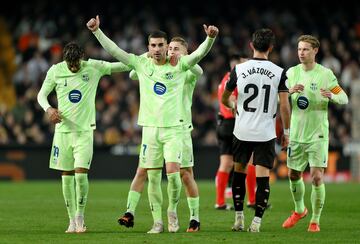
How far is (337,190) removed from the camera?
70.4 ft

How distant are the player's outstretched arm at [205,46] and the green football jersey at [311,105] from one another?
1.63 metres

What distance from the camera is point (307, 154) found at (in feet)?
42.5

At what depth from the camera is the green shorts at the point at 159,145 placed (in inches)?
472

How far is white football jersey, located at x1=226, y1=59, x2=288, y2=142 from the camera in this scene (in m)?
11.9

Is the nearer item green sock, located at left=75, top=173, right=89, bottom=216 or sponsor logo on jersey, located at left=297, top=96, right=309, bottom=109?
green sock, located at left=75, top=173, right=89, bottom=216

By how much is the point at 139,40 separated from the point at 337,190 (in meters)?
10.9

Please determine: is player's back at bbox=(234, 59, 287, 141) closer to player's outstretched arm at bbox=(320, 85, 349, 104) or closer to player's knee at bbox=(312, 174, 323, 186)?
player's outstretched arm at bbox=(320, 85, 349, 104)

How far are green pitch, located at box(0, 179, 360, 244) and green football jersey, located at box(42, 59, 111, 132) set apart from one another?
1396mm

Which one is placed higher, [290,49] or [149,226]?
[290,49]

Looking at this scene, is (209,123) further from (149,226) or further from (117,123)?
(149,226)

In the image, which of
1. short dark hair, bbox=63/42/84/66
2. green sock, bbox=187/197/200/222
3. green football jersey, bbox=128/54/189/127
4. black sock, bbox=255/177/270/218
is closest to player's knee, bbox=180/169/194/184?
green sock, bbox=187/197/200/222

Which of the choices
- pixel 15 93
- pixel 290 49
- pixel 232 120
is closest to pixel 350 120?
pixel 290 49

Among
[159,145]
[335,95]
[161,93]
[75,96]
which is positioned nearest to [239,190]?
[159,145]

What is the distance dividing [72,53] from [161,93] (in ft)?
4.21
